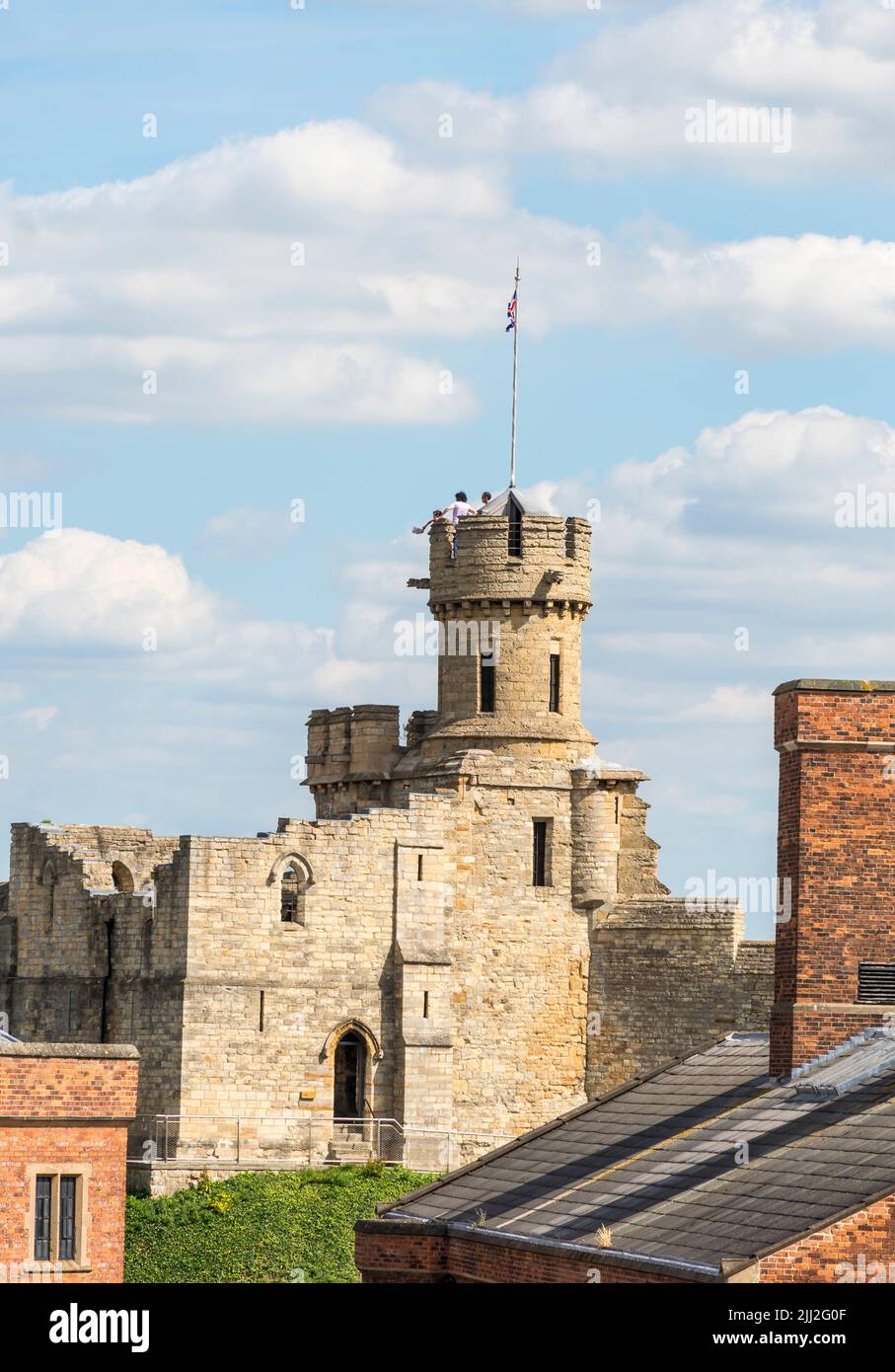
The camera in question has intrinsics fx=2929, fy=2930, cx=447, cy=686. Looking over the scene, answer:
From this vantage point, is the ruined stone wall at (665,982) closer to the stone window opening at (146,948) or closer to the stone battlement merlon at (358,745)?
the stone battlement merlon at (358,745)

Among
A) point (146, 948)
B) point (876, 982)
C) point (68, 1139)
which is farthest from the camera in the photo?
point (146, 948)

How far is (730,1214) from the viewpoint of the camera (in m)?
25.1

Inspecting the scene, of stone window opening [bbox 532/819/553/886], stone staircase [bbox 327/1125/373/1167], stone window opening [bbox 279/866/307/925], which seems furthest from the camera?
stone window opening [bbox 532/819/553/886]

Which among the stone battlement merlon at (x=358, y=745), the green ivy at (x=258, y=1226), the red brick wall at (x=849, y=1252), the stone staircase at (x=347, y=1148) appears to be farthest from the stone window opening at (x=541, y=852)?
the red brick wall at (x=849, y=1252)

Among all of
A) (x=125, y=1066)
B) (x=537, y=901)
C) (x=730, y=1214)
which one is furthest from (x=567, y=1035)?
(x=730, y=1214)

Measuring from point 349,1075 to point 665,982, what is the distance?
21.5 feet

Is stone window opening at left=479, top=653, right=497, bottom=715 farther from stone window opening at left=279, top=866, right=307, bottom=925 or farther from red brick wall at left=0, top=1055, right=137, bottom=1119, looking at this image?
red brick wall at left=0, top=1055, right=137, bottom=1119

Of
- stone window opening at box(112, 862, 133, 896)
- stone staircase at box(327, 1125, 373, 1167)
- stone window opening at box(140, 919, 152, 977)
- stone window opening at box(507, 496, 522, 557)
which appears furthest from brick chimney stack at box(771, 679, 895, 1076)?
stone window opening at box(112, 862, 133, 896)

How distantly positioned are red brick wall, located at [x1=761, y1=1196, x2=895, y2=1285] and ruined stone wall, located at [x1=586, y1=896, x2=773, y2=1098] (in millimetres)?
32229

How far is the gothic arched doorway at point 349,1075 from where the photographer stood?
57188 mm

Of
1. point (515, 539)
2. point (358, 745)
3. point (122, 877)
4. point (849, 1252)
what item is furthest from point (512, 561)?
point (849, 1252)

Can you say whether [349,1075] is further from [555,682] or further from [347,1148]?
[555,682]

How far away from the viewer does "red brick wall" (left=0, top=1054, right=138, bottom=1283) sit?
34.1 metres

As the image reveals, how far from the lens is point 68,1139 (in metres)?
34.7
